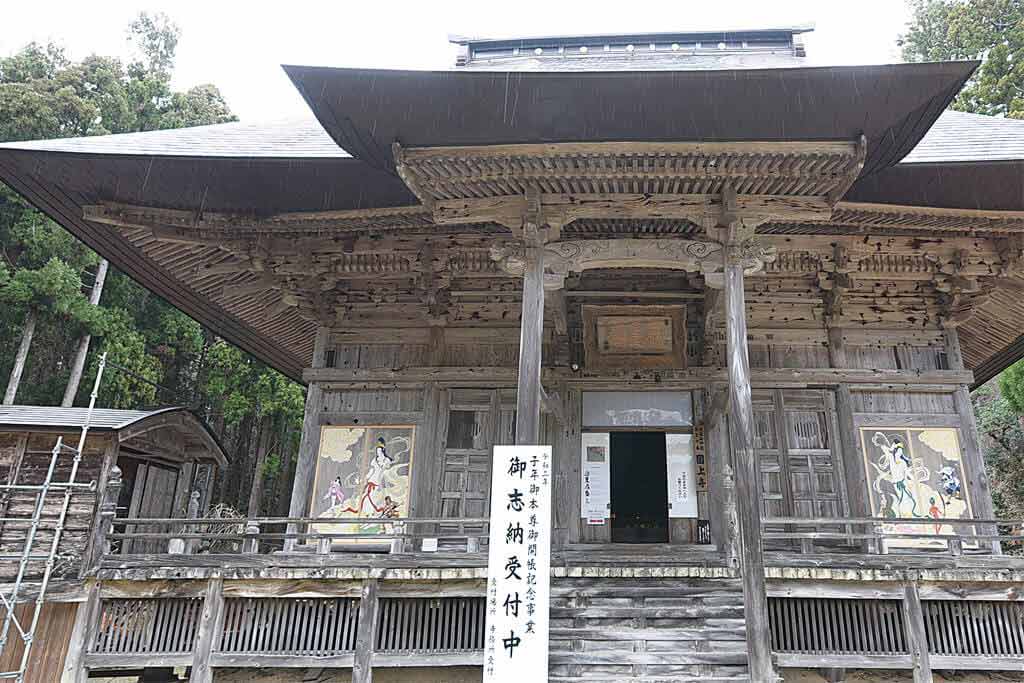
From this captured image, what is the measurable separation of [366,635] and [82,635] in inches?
126

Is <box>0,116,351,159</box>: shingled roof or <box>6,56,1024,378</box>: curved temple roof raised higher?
<box>0,116,351,159</box>: shingled roof

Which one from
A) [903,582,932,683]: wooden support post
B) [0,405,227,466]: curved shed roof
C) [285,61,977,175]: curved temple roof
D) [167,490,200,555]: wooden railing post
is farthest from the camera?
[0,405,227,466]: curved shed roof

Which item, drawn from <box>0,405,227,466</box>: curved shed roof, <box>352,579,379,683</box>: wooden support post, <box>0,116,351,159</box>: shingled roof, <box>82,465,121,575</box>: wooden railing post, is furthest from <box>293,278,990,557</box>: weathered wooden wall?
<box>0,116,351,159</box>: shingled roof

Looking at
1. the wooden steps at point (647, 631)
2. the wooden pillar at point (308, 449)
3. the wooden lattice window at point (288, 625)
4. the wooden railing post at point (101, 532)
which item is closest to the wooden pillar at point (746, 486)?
the wooden steps at point (647, 631)

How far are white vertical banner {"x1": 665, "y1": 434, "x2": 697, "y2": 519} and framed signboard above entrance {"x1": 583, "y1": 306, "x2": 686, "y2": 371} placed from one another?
1.12 m

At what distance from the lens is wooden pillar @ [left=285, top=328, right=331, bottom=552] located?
8.79 metres

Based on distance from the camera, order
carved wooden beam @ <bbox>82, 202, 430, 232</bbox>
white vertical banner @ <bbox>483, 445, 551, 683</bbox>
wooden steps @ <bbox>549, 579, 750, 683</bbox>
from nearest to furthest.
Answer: white vertical banner @ <bbox>483, 445, 551, 683</bbox>, wooden steps @ <bbox>549, 579, 750, 683</bbox>, carved wooden beam @ <bbox>82, 202, 430, 232</bbox>

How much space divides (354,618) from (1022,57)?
2211 centimetres

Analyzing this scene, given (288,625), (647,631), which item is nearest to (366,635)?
(288,625)

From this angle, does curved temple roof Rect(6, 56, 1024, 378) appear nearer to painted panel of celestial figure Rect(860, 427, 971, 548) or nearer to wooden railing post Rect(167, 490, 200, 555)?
painted panel of celestial figure Rect(860, 427, 971, 548)

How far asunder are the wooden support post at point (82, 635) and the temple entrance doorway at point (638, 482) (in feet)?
36.1

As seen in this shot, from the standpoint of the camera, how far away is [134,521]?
22.8 ft

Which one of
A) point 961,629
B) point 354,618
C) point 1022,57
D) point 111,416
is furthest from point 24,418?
point 1022,57

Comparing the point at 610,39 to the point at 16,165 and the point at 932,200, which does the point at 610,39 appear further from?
the point at 16,165
